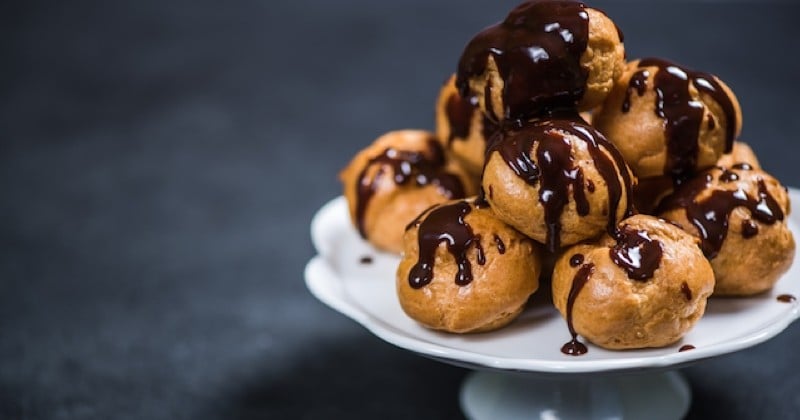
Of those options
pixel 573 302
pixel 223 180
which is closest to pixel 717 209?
pixel 573 302

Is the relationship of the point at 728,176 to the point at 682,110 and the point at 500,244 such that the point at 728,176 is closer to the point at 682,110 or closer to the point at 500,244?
the point at 682,110

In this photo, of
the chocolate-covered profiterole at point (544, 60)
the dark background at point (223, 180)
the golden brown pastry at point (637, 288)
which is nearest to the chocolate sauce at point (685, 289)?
the golden brown pastry at point (637, 288)

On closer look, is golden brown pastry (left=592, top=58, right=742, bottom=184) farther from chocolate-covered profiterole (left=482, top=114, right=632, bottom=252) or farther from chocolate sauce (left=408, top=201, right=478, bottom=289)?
chocolate sauce (left=408, top=201, right=478, bottom=289)

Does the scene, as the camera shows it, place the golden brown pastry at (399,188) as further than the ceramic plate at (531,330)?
Yes

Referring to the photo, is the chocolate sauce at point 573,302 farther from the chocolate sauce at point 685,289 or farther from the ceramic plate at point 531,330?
the chocolate sauce at point 685,289

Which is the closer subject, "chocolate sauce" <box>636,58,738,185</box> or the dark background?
"chocolate sauce" <box>636,58,738,185</box>

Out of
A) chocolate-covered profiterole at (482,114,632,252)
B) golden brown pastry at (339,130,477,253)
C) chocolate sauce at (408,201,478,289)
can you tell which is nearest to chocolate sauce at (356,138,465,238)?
golden brown pastry at (339,130,477,253)

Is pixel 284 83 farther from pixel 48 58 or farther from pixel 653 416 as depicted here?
pixel 653 416
